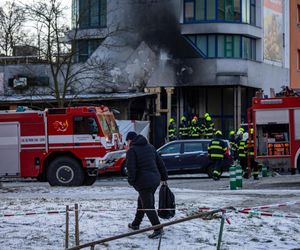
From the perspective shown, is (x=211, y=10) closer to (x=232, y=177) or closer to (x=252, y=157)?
(x=252, y=157)

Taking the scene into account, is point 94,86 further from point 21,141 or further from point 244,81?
point 21,141

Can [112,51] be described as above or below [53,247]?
above

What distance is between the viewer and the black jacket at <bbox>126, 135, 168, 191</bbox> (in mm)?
11164

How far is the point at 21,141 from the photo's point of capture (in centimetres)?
2148

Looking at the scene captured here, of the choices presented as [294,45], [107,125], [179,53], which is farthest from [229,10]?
[107,125]

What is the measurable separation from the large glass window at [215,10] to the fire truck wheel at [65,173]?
2148 centimetres

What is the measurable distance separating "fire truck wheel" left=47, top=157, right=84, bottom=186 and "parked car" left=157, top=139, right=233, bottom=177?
5781 millimetres

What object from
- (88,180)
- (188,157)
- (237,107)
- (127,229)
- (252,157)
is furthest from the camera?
(237,107)

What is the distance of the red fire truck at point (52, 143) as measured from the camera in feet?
70.4

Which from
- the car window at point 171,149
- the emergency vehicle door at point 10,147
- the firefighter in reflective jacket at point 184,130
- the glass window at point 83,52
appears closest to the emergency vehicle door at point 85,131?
the emergency vehicle door at point 10,147

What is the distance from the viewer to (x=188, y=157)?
87.4 feet

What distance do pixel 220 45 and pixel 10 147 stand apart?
21.9 metres

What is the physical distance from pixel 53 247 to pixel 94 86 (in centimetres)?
3083

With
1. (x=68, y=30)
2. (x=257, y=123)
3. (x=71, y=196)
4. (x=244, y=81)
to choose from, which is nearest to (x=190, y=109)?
(x=244, y=81)
